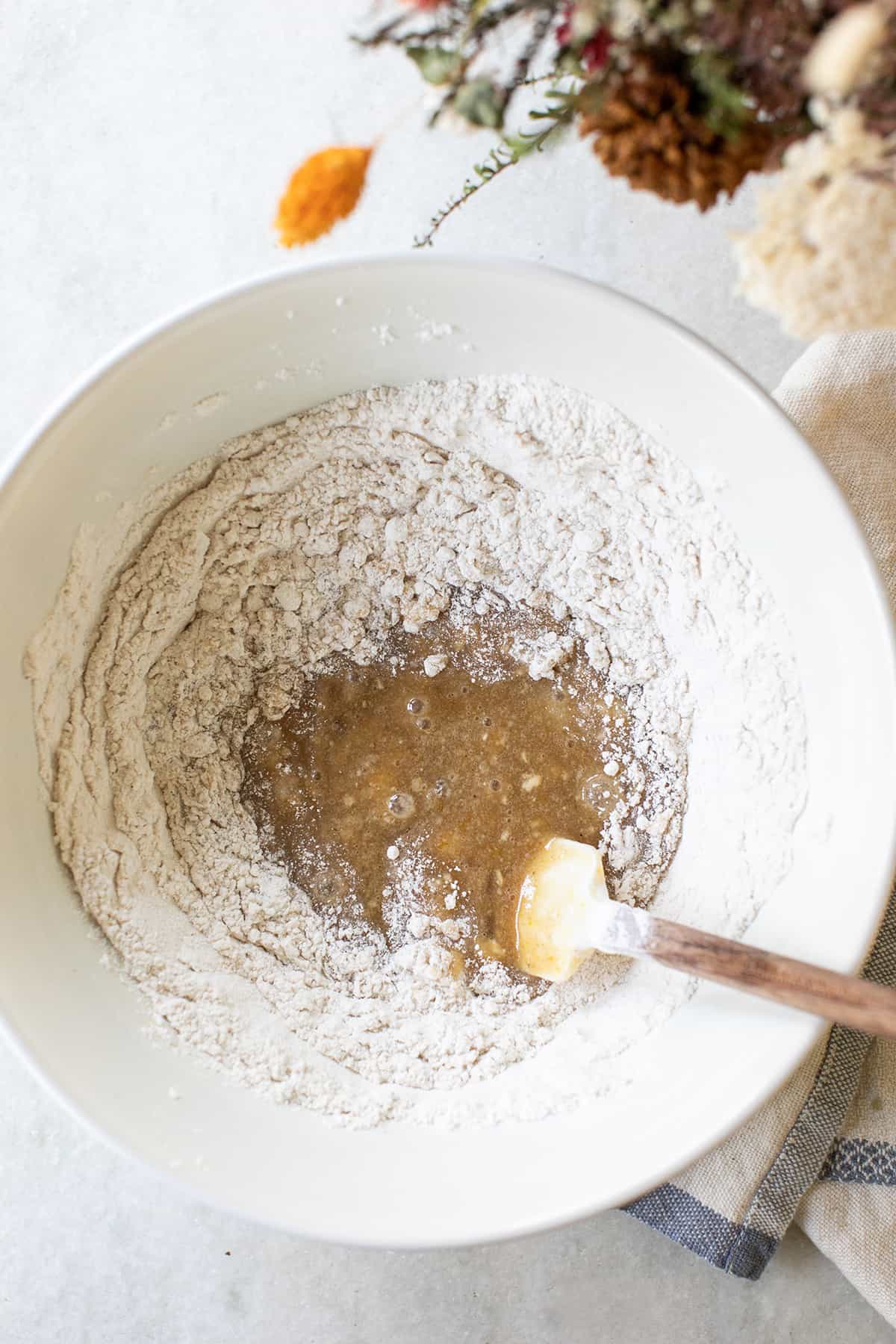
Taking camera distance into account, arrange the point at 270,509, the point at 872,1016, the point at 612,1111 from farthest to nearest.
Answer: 1. the point at 270,509
2. the point at 612,1111
3. the point at 872,1016

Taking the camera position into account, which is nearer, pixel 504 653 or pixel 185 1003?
pixel 185 1003

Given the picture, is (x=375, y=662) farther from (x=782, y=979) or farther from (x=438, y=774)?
(x=782, y=979)

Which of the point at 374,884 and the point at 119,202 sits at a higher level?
the point at 119,202

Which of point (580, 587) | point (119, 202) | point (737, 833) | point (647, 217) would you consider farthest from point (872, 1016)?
point (119, 202)

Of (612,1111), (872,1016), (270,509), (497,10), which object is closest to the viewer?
(497,10)

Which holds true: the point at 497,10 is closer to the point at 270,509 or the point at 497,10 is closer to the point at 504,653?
the point at 270,509

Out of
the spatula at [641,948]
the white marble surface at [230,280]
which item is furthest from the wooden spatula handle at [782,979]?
the white marble surface at [230,280]

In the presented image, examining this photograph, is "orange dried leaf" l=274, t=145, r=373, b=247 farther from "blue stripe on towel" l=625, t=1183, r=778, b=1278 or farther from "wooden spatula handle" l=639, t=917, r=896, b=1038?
"blue stripe on towel" l=625, t=1183, r=778, b=1278
